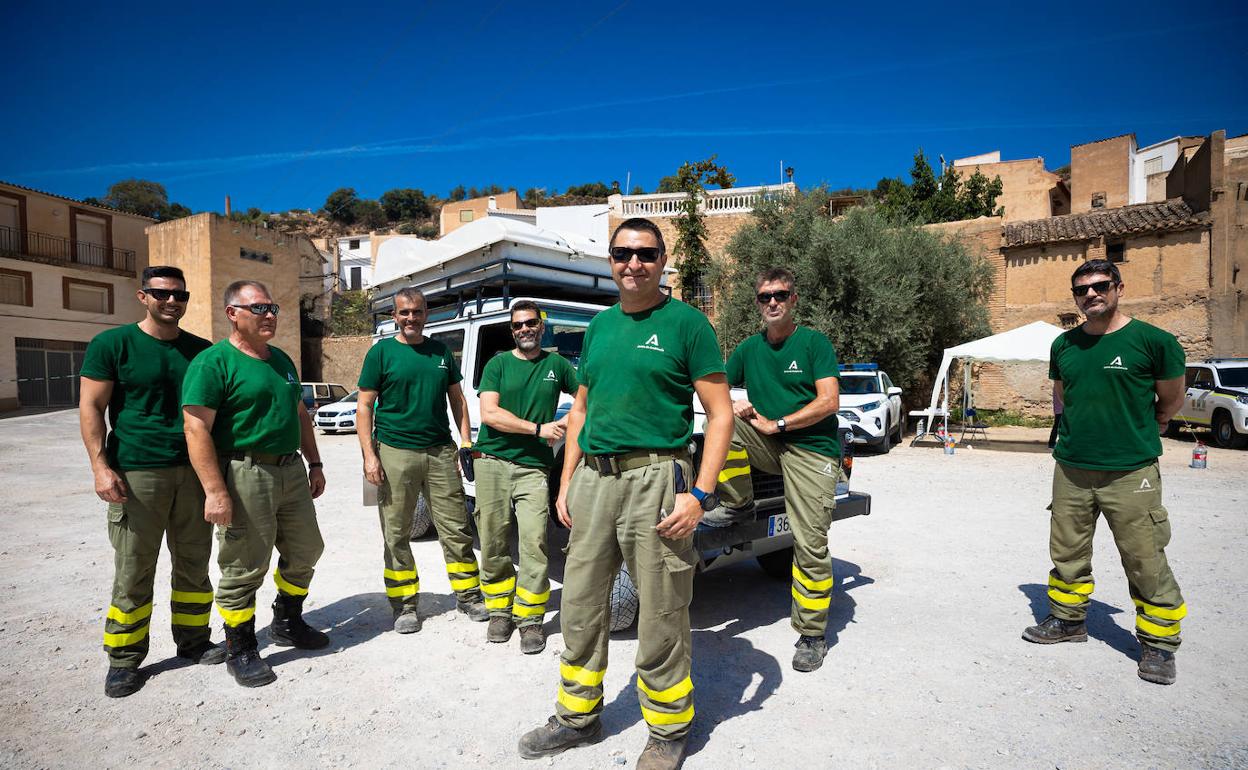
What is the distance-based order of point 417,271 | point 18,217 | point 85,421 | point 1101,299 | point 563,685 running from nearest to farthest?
point 563,685 < point 85,421 < point 1101,299 < point 417,271 < point 18,217

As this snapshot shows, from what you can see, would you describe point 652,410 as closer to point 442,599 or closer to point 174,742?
point 174,742

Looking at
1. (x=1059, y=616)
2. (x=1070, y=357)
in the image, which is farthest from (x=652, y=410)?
(x=1059, y=616)

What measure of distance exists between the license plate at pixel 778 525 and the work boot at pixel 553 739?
5.59 ft

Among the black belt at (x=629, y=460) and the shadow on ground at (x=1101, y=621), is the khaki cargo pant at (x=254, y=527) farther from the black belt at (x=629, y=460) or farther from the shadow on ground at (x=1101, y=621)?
the shadow on ground at (x=1101, y=621)

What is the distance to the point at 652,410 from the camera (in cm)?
245

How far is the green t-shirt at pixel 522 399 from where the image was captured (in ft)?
12.8

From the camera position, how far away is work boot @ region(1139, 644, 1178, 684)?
127 inches

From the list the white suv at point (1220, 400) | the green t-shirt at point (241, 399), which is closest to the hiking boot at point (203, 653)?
the green t-shirt at point (241, 399)

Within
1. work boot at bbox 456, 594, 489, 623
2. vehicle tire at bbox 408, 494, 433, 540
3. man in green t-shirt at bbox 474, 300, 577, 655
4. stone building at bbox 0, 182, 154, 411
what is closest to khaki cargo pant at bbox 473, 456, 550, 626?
man in green t-shirt at bbox 474, 300, 577, 655

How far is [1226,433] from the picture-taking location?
12781 millimetres

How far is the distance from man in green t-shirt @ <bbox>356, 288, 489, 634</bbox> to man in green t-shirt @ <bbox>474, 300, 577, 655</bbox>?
9.3 inches

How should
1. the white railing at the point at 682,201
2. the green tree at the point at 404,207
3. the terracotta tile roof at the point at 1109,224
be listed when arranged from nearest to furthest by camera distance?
the terracotta tile roof at the point at 1109,224, the white railing at the point at 682,201, the green tree at the point at 404,207

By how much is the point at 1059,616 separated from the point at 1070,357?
4.78 feet

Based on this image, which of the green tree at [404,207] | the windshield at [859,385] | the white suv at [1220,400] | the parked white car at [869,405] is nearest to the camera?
the parked white car at [869,405]
